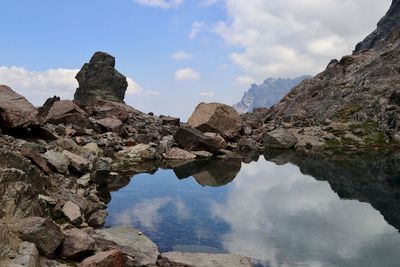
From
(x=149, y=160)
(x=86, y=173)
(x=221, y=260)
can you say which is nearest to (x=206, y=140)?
(x=149, y=160)

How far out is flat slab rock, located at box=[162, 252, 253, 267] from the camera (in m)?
23.3

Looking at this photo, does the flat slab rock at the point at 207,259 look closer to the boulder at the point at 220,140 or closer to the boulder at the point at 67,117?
the boulder at the point at 67,117

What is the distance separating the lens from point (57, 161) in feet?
125

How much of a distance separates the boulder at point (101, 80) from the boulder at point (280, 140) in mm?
78972

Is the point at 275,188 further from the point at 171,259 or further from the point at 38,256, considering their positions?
the point at 38,256

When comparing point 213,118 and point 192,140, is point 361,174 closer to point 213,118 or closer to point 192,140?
point 192,140

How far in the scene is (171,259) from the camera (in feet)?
76.8

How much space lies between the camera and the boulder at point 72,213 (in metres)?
26.6

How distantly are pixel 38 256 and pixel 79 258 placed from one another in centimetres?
244

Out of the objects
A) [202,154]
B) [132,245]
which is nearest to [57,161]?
[132,245]

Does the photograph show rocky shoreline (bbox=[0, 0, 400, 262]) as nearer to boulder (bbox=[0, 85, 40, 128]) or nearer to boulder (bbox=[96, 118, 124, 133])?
boulder (bbox=[0, 85, 40, 128])

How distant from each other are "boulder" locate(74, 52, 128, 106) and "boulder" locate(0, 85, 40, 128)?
10991 cm

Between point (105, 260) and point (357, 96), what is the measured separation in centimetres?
11017

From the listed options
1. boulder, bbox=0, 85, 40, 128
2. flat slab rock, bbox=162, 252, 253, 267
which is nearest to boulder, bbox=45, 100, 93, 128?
boulder, bbox=0, 85, 40, 128
